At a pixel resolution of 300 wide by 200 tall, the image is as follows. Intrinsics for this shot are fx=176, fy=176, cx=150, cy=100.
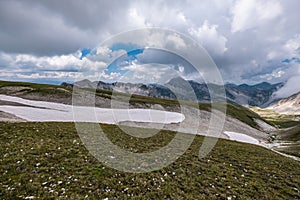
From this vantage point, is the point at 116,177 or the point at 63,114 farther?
the point at 63,114

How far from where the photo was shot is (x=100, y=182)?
508 inches

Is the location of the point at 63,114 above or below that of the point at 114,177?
below

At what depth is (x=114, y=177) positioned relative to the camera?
45.8ft

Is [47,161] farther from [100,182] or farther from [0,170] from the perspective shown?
[100,182]

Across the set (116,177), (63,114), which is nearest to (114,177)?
(116,177)

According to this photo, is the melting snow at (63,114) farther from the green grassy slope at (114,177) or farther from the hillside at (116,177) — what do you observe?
the green grassy slope at (114,177)

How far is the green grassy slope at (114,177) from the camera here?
11568 mm

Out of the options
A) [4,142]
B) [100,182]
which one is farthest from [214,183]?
[4,142]

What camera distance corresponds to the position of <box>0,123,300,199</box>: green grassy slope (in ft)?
38.0

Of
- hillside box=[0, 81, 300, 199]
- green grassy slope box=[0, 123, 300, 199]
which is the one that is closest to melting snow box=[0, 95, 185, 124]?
hillside box=[0, 81, 300, 199]

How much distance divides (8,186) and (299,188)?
2311cm

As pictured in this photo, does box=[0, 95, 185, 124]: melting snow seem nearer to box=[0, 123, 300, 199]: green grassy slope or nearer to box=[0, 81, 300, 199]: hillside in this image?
box=[0, 81, 300, 199]: hillside

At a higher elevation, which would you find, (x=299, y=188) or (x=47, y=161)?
(x=47, y=161)

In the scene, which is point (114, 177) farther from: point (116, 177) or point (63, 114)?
point (63, 114)
